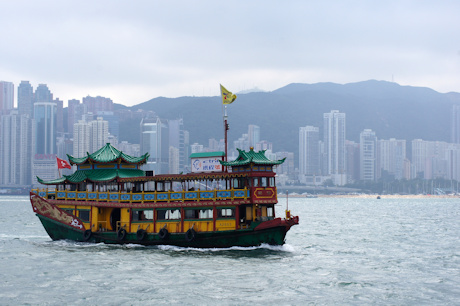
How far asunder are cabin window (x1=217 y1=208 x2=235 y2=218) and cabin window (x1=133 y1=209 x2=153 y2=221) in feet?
14.0

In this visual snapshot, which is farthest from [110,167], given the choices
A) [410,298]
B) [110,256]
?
[410,298]

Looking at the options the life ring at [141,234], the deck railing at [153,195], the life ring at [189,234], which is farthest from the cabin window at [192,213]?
the life ring at [141,234]

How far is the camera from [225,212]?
35281 millimetres

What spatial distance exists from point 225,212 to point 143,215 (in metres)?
5.14

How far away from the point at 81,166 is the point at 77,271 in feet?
39.8

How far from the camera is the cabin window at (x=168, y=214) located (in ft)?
119

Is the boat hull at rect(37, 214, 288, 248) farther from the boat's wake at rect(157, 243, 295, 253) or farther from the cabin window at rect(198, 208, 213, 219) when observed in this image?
the cabin window at rect(198, 208, 213, 219)

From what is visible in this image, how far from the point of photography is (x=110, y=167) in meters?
40.1

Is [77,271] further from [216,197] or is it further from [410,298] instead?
[410,298]

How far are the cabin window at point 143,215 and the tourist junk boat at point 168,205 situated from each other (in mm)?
58

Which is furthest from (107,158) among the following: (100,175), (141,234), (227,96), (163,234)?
(227,96)

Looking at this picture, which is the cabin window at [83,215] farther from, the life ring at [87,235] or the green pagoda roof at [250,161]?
the green pagoda roof at [250,161]

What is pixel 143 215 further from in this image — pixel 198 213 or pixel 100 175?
pixel 100 175

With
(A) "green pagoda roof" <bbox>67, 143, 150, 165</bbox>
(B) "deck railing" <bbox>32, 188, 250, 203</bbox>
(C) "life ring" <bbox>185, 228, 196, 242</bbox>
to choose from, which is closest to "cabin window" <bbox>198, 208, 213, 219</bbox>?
(B) "deck railing" <bbox>32, 188, 250, 203</bbox>
